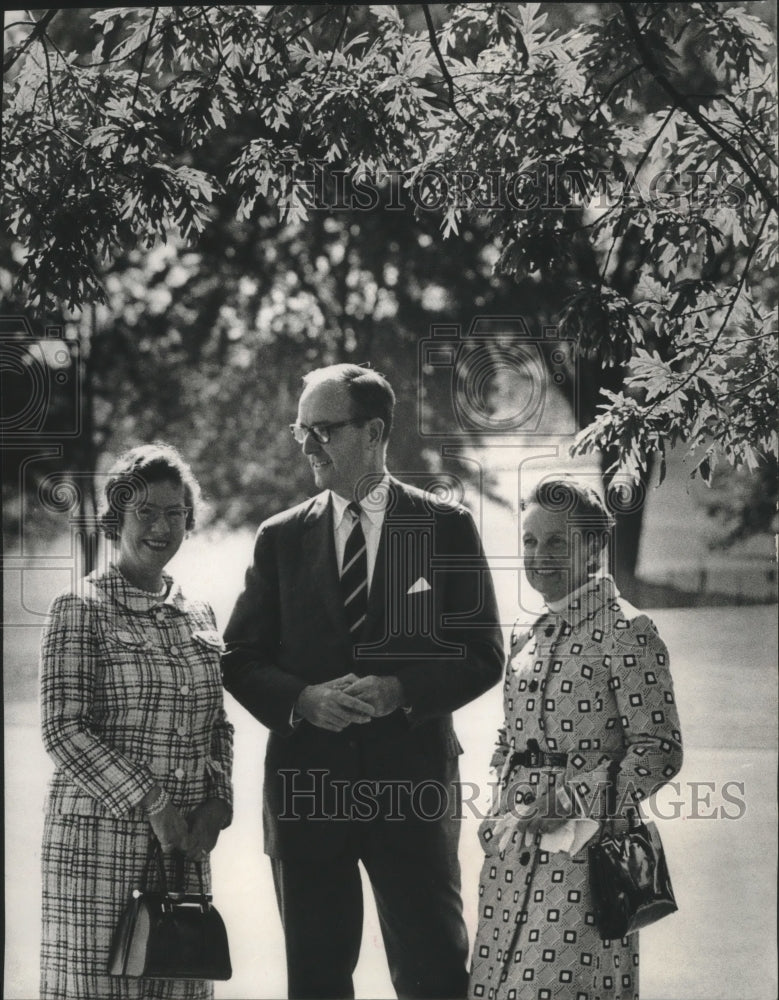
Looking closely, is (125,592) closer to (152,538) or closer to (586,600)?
(152,538)

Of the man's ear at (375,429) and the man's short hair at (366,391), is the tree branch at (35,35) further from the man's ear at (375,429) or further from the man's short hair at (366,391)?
the man's ear at (375,429)

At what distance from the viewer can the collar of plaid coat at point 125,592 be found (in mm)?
3969

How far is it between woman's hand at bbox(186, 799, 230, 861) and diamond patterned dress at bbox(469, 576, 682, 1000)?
88 cm

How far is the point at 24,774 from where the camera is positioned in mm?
4273

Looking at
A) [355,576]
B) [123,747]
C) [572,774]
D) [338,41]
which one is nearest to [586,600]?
[572,774]

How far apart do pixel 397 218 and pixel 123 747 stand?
200 centimetres

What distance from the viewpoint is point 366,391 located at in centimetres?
422

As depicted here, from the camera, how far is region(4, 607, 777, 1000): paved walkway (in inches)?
162

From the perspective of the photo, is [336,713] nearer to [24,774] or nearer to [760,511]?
[24,774]

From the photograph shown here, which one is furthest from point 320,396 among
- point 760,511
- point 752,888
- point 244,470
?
point 752,888

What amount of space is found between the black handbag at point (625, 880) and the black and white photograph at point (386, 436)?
25 centimetres

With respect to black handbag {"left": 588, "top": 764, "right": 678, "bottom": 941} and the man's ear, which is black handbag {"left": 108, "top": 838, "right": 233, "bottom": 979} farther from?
the man's ear

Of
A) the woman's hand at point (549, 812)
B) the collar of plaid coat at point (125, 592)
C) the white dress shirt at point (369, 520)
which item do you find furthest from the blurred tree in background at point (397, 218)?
the woman's hand at point (549, 812)

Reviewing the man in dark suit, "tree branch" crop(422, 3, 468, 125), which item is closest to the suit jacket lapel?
the man in dark suit
